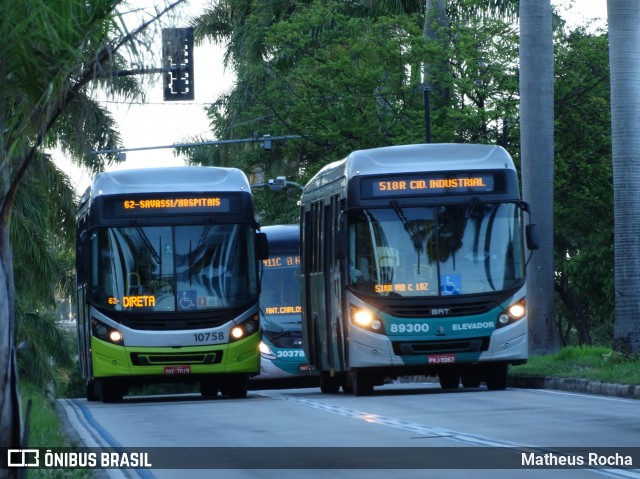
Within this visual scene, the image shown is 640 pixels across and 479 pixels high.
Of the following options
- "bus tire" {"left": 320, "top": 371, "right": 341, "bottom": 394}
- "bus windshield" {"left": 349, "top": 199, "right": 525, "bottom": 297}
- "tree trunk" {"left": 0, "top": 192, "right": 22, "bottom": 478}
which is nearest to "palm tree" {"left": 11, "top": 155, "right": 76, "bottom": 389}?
"bus tire" {"left": 320, "top": 371, "right": 341, "bottom": 394}

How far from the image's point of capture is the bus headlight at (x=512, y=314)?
73.3ft

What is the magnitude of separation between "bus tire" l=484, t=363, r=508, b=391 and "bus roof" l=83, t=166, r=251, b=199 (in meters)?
4.61

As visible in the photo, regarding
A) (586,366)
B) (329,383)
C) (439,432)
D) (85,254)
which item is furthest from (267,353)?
(439,432)

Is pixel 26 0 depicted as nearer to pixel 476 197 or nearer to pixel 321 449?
pixel 321 449

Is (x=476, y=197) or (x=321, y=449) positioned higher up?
(x=476, y=197)

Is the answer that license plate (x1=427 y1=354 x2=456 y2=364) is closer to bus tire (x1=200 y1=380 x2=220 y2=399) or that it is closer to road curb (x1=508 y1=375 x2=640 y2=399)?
road curb (x1=508 y1=375 x2=640 y2=399)

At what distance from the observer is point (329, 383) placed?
26141 millimetres

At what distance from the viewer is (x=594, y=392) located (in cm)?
2109

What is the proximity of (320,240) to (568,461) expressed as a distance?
13.8 m

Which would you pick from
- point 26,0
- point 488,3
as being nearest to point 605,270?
point 488,3

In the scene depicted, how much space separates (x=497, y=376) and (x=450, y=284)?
72.5 inches

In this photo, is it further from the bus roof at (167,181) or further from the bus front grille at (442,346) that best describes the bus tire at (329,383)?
the bus front grille at (442,346)

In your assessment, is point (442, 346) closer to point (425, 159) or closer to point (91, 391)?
point (425, 159)

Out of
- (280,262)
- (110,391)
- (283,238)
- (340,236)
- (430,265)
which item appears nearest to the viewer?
(430,265)
